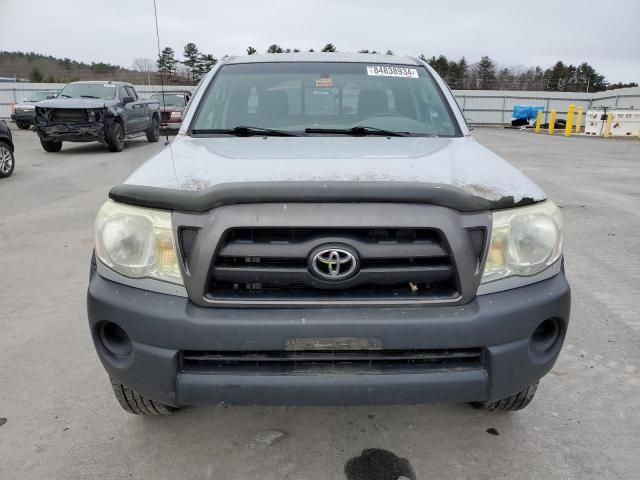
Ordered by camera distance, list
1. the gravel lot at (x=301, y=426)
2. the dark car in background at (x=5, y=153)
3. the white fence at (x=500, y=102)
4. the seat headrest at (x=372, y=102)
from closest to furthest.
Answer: the gravel lot at (x=301, y=426) → the seat headrest at (x=372, y=102) → the dark car in background at (x=5, y=153) → the white fence at (x=500, y=102)

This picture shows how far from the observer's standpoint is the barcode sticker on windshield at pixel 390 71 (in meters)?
3.32

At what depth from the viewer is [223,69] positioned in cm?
342

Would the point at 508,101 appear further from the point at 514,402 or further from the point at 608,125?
the point at 514,402

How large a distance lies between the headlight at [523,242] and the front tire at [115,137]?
40.6 ft

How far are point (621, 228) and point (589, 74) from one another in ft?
258

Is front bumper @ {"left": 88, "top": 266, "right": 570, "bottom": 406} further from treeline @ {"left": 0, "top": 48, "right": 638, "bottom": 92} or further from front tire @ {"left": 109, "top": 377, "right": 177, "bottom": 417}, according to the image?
treeline @ {"left": 0, "top": 48, "right": 638, "bottom": 92}

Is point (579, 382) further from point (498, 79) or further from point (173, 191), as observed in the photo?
point (498, 79)

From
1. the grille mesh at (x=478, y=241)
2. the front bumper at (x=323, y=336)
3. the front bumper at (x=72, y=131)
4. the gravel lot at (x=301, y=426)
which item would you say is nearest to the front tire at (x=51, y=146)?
the front bumper at (x=72, y=131)

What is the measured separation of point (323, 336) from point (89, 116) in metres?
12.1

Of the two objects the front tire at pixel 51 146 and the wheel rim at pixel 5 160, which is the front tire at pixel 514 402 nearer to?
the wheel rim at pixel 5 160

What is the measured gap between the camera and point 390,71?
3361 millimetres

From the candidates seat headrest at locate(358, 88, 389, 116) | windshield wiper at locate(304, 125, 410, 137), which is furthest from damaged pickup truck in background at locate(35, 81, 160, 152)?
windshield wiper at locate(304, 125, 410, 137)

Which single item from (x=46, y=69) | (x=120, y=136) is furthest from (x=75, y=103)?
(x=46, y=69)

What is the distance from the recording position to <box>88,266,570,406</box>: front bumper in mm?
1725
